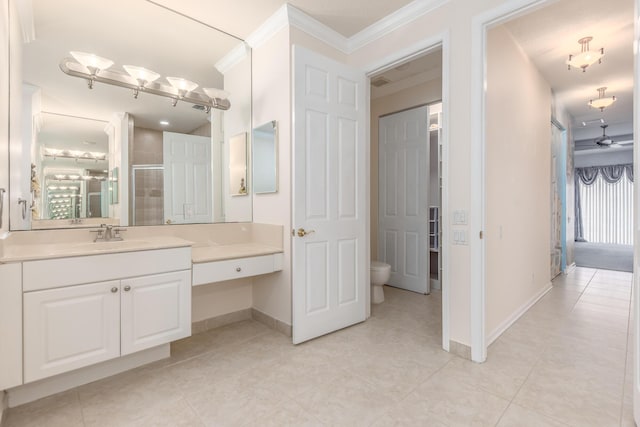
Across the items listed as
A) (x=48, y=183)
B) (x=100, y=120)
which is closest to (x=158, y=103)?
(x=100, y=120)

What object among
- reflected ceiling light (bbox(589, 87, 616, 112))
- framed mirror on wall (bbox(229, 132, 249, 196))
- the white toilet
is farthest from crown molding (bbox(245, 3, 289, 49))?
reflected ceiling light (bbox(589, 87, 616, 112))

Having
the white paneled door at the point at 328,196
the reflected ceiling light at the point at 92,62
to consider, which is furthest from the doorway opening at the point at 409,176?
the reflected ceiling light at the point at 92,62

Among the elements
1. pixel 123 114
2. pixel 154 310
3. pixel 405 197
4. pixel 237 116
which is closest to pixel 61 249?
pixel 154 310

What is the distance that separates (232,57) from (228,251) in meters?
1.81

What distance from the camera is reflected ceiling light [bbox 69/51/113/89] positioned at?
209 cm

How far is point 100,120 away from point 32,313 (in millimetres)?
1424

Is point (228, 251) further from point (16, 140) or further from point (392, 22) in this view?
point (392, 22)

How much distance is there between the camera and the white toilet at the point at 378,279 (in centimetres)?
338

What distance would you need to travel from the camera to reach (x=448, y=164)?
223cm

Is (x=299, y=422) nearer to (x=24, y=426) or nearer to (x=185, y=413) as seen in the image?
(x=185, y=413)

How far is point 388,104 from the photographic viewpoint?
4.21 metres

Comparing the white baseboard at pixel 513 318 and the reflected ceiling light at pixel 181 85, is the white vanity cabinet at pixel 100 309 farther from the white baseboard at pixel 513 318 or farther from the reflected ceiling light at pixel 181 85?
the white baseboard at pixel 513 318

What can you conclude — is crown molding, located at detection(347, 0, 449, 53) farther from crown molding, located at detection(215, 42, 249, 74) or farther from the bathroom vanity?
the bathroom vanity

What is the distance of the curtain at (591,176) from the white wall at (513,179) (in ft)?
24.4
